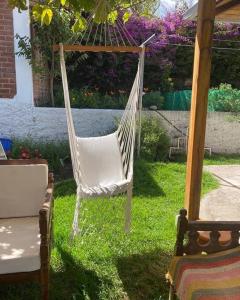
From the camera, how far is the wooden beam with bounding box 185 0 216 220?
198 centimetres

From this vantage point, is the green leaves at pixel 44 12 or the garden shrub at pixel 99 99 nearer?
the green leaves at pixel 44 12

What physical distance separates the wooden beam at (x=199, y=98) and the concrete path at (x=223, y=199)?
3.18 feet

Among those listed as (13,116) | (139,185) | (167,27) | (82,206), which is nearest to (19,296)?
(82,206)

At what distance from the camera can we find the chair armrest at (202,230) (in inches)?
69.0

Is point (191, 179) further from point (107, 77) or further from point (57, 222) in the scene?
point (107, 77)

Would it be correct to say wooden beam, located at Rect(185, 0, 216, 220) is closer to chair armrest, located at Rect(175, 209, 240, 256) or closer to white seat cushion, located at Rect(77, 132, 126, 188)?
chair armrest, located at Rect(175, 209, 240, 256)

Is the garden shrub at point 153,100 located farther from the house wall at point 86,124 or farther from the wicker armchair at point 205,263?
the wicker armchair at point 205,263

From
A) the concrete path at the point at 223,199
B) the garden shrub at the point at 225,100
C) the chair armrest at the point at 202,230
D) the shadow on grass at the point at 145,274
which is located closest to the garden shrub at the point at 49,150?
the concrete path at the point at 223,199

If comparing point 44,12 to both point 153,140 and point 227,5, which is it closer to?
point 227,5

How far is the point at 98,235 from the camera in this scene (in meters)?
2.86

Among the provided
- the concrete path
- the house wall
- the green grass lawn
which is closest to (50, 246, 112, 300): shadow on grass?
the green grass lawn

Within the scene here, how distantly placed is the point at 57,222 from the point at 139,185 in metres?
1.32

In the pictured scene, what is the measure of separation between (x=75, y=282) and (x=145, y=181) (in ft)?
6.97

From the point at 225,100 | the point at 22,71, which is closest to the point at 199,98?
the point at 22,71
